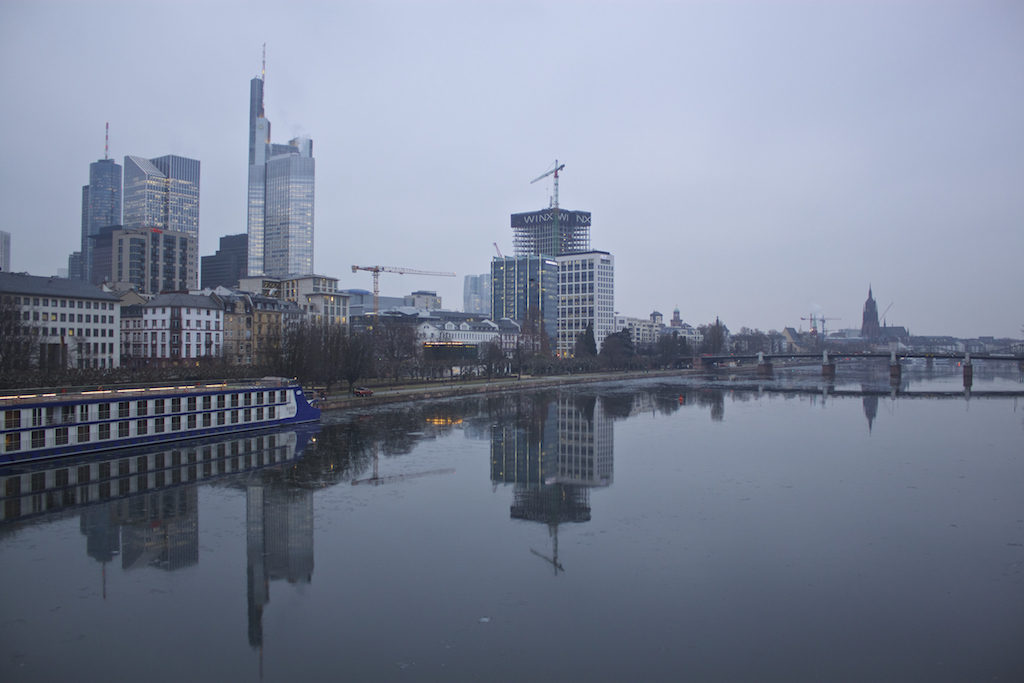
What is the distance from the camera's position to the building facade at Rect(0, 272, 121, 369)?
138 ft

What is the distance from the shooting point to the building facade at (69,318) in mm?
42031

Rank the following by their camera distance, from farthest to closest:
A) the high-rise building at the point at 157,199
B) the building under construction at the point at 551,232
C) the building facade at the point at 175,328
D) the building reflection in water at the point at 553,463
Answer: the high-rise building at the point at 157,199, the building under construction at the point at 551,232, the building facade at the point at 175,328, the building reflection in water at the point at 553,463

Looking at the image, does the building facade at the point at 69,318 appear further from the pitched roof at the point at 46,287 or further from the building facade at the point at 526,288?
the building facade at the point at 526,288

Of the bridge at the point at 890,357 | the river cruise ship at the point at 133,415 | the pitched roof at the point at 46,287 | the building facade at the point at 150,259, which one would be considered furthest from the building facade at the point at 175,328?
the building facade at the point at 150,259

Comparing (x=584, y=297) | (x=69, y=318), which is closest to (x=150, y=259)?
(x=584, y=297)

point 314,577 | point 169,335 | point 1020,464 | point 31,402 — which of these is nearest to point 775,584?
point 314,577

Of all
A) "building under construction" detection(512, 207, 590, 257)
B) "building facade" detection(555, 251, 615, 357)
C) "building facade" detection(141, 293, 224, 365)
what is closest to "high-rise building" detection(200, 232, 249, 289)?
"building under construction" detection(512, 207, 590, 257)

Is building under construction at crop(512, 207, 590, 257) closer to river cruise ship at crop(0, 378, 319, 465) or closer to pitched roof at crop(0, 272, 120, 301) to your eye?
pitched roof at crop(0, 272, 120, 301)

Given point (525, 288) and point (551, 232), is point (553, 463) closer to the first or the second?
point (525, 288)

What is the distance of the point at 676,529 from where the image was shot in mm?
14102

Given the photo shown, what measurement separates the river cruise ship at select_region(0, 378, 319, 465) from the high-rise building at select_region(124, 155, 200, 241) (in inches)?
6229

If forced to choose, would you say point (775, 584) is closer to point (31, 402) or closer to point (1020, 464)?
point (1020, 464)

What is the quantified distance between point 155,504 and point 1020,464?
2618 centimetres

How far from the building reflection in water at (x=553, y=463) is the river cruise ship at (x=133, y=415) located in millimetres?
9713
